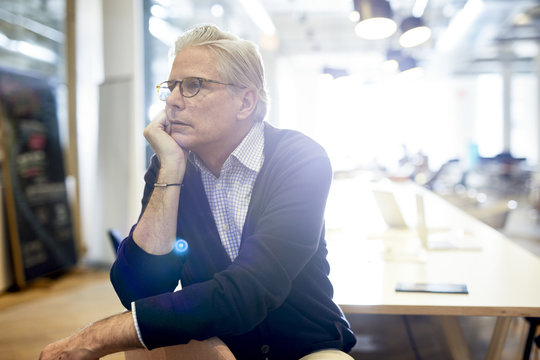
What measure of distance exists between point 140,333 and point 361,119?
14970mm

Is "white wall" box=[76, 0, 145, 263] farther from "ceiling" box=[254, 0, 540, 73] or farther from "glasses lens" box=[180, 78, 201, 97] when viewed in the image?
"ceiling" box=[254, 0, 540, 73]

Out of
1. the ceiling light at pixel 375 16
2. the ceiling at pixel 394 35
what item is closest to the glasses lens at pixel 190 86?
the ceiling light at pixel 375 16

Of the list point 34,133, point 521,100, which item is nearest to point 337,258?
point 34,133

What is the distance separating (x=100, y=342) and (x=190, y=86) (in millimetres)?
681

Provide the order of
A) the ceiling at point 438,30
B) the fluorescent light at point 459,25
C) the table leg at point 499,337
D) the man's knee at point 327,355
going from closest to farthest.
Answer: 1. the man's knee at point 327,355
2. the table leg at point 499,337
3. the fluorescent light at point 459,25
4. the ceiling at point 438,30

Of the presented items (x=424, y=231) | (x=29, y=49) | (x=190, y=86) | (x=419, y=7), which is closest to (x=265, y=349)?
(x=190, y=86)

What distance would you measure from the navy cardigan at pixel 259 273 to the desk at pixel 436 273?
284 millimetres

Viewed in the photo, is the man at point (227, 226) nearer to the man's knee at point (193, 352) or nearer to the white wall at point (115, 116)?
the man's knee at point (193, 352)

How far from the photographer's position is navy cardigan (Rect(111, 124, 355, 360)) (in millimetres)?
999

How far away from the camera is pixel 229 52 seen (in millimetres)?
1265

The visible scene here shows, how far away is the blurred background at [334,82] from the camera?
4.62 m

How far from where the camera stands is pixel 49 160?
177 inches

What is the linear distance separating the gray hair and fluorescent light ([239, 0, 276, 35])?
→ 6.15 meters

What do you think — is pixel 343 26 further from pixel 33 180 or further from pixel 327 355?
pixel 327 355
